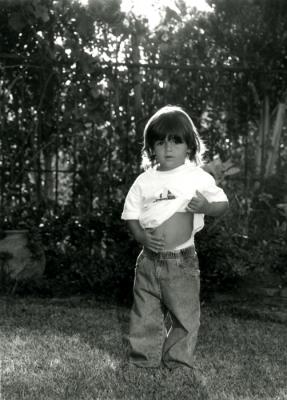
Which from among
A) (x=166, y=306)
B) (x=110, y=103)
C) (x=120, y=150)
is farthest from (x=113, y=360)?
(x=110, y=103)

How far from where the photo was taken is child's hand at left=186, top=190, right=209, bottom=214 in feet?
11.1

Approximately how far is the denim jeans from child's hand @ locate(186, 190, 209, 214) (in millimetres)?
223

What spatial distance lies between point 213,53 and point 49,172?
175 centimetres

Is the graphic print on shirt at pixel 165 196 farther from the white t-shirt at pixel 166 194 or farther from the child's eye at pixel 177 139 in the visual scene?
the child's eye at pixel 177 139

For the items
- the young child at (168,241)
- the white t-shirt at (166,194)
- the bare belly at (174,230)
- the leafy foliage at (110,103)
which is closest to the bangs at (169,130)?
the young child at (168,241)

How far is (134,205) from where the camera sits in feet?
11.7

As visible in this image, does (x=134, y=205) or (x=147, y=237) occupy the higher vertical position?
(x=134, y=205)

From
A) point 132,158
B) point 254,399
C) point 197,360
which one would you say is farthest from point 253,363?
point 132,158

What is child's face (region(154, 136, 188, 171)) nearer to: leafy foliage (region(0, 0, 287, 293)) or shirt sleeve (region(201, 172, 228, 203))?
shirt sleeve (region(201, 172, 228, 203))

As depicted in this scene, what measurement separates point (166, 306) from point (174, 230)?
38 centimetres

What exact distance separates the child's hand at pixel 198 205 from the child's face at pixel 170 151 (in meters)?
0.21

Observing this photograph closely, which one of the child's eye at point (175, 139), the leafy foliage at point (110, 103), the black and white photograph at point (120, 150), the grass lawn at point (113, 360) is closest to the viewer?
the grass lawn at point (113, 360)

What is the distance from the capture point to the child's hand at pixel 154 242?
343 centimetres

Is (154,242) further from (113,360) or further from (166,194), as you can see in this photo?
(113,360)
